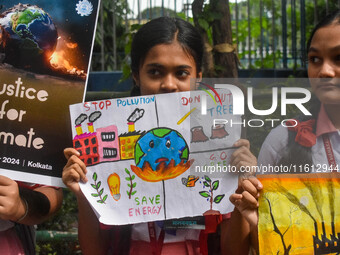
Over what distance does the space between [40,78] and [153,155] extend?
0.59 meters

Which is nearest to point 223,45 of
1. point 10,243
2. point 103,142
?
point 103,142

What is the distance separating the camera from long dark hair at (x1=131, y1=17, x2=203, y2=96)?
255 centimetres

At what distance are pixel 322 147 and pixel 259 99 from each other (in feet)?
2.69

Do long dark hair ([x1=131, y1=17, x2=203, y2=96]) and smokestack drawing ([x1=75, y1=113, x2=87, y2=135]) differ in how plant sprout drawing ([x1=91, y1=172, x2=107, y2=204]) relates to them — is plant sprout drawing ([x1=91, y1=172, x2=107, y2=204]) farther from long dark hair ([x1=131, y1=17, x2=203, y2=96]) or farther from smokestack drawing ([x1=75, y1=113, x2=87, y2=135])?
long dark hair ([x1=131, y1=17, x2=203, y2=96])

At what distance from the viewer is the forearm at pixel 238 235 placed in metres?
2.27

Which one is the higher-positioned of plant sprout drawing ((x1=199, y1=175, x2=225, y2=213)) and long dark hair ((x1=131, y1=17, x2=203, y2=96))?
Result: long dark hair ((x1=131, y1=17, x2=203, y2=96))

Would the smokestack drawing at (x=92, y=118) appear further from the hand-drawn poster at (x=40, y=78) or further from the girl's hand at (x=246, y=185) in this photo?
the girl's hand at (x=246, y=185)

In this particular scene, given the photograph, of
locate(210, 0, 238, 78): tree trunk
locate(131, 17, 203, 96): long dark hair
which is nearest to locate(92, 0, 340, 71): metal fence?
locate(210, 0, 238, 78): tree trunk

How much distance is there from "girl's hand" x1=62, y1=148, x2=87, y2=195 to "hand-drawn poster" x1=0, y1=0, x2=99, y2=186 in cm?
10

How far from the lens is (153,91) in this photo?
2459 mm

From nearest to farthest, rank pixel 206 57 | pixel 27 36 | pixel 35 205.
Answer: pixel 35 205 < pixel 27 36 < pixel 206 57

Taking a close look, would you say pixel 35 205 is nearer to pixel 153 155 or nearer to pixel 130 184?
pixel 130 184

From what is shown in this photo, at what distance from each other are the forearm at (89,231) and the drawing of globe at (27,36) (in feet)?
2.12

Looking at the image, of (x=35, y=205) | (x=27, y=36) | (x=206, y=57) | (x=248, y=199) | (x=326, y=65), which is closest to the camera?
(x=248, y=199)
